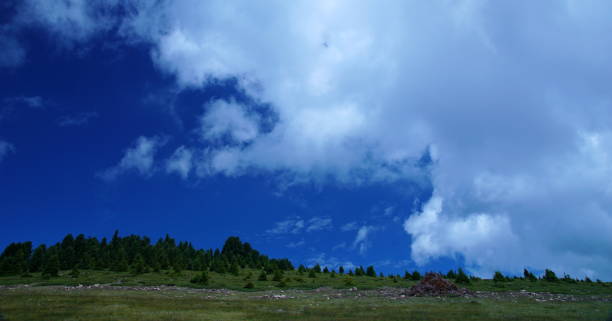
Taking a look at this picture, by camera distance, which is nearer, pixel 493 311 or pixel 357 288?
pixel 493 311

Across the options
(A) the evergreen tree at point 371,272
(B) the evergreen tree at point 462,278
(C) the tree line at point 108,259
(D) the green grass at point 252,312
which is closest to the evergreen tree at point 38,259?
(C) the tree line at point 108,259

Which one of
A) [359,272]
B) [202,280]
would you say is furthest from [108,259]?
[359,272]

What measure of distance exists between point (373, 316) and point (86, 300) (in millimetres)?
23370

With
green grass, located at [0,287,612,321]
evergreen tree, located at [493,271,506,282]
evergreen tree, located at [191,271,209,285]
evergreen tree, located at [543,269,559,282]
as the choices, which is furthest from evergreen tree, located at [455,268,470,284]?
evergreen tree, located at [191,271,209,285]

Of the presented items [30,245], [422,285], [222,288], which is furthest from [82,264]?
[422,285]

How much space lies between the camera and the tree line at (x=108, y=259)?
66312 millimetres

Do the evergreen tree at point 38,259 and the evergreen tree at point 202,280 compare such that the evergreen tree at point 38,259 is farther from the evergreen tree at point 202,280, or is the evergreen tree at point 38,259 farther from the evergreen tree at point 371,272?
the evergreen tree at point 371,272

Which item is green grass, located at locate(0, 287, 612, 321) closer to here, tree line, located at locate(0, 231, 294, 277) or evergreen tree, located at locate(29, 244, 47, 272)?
tree line, located at locate(0, 231, 294, 277)

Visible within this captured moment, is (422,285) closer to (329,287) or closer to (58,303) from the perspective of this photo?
(329,287)

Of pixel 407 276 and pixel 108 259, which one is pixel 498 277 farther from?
pixel 108 259

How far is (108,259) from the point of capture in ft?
246

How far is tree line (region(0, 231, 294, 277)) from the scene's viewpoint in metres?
66.3

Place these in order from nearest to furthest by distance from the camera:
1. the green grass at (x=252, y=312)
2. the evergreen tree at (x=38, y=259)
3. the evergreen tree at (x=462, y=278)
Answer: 1. the green grass at (x=252, y=312)
2. the evergreen tree at (x=462, y=278)
3. the evergreen tree at (x=38, y=259)

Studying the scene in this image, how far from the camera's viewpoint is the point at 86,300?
28.7m
